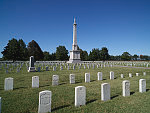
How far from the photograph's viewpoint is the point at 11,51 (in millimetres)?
44562

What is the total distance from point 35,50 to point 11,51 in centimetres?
1548

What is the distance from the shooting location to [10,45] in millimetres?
45375

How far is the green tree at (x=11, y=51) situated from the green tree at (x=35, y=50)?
12.1 meters

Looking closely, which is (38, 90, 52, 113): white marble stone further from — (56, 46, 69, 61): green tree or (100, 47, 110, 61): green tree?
(100, 47, 110, 61): green tree

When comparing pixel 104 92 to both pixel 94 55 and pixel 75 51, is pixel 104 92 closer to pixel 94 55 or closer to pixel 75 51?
pixel 75 51

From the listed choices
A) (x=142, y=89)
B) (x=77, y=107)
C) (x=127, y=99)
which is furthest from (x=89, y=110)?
(x=142, y=89)

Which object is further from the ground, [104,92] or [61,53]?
[61,53]

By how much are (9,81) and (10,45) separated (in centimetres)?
4506

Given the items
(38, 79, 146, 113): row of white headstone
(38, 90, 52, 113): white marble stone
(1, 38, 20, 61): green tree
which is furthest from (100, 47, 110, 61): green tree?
(38, 90, 52, 113): white marble stone

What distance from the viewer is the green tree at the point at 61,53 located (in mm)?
63969

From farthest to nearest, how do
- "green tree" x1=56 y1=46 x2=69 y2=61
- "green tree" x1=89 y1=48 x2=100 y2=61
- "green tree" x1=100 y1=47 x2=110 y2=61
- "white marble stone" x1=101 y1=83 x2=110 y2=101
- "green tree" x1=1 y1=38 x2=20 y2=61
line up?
"green tree" x1=100 y1=47 x2=110 y2=61
"green tree" x1=89 y1=48 x2=100 y2=61
"green tree" x1=56 y1=46 x2=69 y2=61
"green tree" x1=1 y1=38 x2=20 y2=61
"white marble stone" x1=101 y1=83 x2=110 y2=101

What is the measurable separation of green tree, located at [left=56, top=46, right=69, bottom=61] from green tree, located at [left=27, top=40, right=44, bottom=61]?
971 centimetres

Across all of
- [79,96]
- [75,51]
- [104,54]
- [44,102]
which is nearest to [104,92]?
[79,96]

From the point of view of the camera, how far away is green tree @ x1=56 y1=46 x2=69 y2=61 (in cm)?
6397
